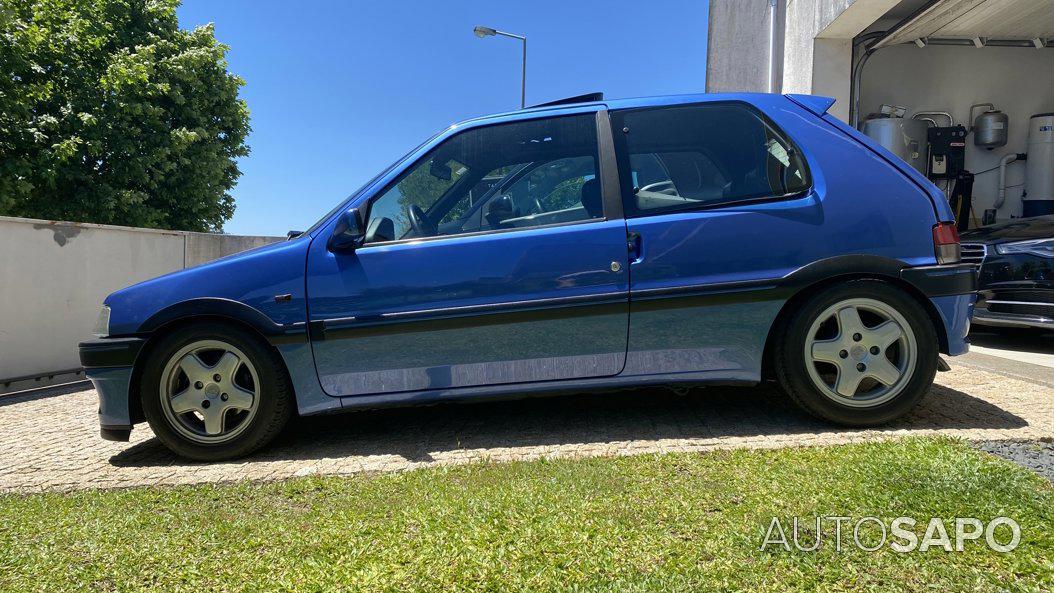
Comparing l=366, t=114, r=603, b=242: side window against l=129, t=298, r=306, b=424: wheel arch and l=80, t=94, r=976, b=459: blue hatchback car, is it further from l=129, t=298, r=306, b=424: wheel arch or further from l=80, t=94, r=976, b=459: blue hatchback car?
l=129, t=298, r=306, b=424: wheel arch

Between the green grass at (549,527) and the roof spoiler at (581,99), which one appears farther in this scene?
the roof spoiler at (581,99)

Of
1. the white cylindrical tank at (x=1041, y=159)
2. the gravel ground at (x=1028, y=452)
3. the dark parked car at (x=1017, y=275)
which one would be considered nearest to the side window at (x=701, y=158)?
the gravel ground at (x=1028, y=452)

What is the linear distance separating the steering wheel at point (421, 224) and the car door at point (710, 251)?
3.33 feet

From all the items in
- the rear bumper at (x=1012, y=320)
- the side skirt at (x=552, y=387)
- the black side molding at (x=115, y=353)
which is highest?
the rear bumper at (x=1012, y=320)

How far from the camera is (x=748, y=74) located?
39.6 feet

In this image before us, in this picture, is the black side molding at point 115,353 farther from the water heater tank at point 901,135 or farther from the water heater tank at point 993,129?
the water heater tank at point 993,129

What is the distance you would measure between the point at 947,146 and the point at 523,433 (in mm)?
10381

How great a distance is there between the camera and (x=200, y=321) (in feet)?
9.82

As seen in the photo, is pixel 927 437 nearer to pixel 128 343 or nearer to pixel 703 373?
pixel 703 373

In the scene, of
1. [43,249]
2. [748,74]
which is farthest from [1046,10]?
[43,249]

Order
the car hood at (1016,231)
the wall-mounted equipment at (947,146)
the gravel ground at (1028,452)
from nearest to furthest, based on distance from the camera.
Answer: the gravel ground at (1028,452) < the car hood at (1016,231) < the wall-mounted equipment at (947,146)

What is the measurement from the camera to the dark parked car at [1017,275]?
5.21 meters

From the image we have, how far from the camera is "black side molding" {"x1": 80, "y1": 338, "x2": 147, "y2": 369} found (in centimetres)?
296

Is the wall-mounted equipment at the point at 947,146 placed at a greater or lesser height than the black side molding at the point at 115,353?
greater
